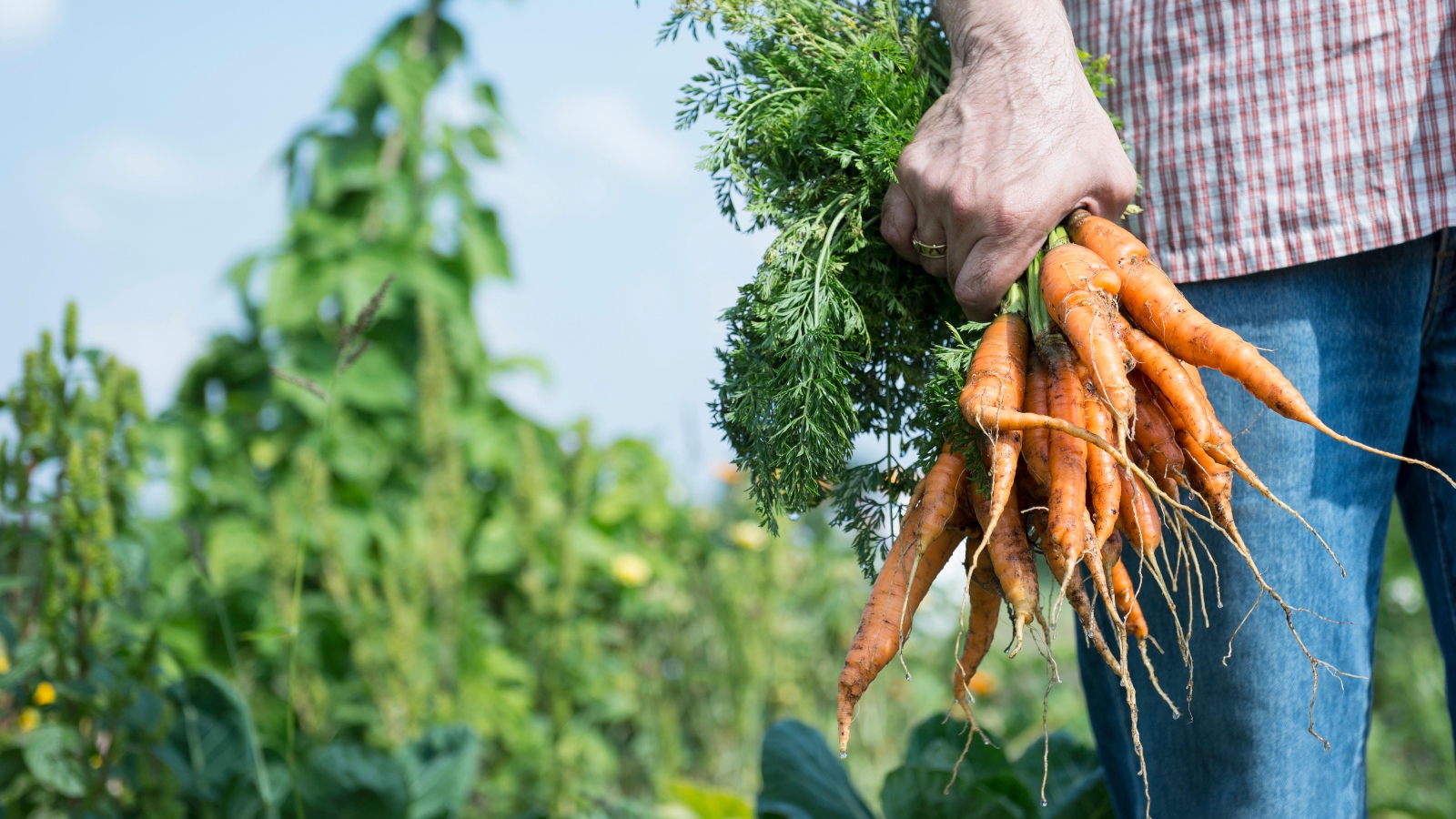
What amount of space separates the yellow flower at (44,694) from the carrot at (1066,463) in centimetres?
178

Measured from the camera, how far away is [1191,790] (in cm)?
128

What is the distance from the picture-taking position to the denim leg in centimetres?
125

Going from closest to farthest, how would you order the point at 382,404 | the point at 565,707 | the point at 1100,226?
1. the point at 1100,226
2. the point at 565,707
3. the point at 382,404

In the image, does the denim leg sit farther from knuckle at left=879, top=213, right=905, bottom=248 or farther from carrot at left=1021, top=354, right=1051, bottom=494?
knuckle at left=879, top=213, right=905, bottom=248

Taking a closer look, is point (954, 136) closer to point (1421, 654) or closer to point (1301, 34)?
point (1301, 34)

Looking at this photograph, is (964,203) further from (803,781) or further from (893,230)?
(803,781)

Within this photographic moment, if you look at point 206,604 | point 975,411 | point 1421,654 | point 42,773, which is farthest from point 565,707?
point 1421,654

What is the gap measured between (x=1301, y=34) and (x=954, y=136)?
465 mm

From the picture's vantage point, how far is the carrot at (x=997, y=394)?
107cm

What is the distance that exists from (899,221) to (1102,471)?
40 cm

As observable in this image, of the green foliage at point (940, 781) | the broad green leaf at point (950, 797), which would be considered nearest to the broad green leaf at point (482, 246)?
the green foliage at point (940, 781)

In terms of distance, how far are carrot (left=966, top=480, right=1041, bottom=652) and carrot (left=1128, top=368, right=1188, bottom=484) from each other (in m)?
0.17

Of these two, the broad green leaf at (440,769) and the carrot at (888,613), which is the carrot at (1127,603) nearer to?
the carrot at (888,613)

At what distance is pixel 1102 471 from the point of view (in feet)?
3.74
